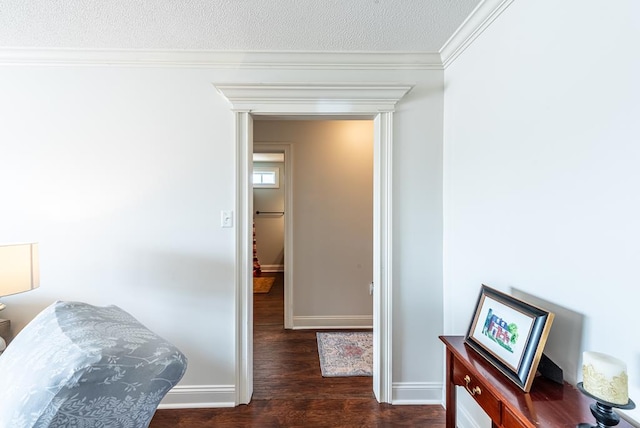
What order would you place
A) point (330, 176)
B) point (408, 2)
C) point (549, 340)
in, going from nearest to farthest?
1. point (549, 340)
2. point (408, 2)
3. point (330, 176)

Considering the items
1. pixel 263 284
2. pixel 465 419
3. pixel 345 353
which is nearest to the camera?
pixel 465 419

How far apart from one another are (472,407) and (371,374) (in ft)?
2.56

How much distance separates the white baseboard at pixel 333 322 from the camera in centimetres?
309

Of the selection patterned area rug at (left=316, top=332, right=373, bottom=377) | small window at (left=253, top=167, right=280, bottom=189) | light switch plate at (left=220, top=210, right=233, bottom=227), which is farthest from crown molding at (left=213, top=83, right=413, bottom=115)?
small window at (left=253, top=167, right=280, bottom=189)

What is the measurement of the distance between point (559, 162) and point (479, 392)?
91 centimetres

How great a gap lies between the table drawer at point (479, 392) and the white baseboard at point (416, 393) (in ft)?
2.44

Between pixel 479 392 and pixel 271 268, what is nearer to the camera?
pixel 479 392

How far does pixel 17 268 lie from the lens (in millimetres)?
1373

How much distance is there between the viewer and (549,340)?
3.66 feet

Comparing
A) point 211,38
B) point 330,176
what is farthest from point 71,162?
point 330,176

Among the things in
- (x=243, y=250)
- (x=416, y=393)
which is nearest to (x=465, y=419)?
(x=416, y=393)

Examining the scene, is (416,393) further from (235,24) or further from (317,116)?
(235,24)

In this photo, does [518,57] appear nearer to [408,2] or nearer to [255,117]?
[408,2]

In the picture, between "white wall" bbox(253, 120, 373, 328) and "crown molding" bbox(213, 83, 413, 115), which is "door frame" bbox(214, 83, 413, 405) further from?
"white wall" bbox(253, 120, 373, 328)
